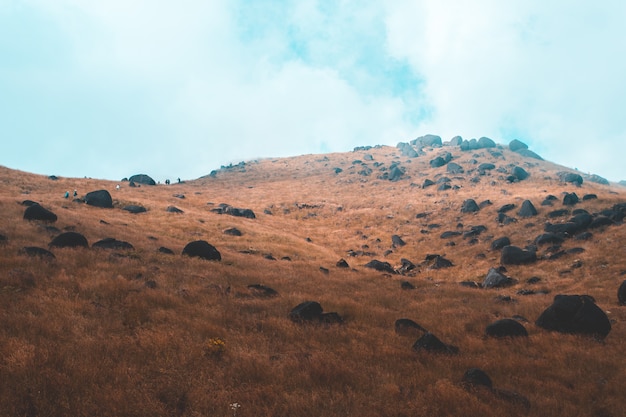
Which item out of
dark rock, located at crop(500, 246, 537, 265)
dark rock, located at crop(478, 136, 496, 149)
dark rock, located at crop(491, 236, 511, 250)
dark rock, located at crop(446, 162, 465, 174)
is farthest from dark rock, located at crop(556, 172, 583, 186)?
dark rock, located at crop(478, 136, 496, 149)

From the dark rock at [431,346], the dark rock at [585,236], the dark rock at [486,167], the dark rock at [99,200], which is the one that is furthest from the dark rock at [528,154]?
the dark rock at [431,346]

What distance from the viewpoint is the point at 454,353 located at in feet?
36.7

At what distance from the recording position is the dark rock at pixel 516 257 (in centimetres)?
3222

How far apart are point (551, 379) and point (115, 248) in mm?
23132

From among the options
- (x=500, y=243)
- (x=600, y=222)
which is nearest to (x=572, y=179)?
(x=600, y=222)

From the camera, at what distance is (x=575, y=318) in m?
13.8

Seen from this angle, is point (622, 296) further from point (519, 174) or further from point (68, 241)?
point (519, 174)

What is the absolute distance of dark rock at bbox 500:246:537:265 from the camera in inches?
1268

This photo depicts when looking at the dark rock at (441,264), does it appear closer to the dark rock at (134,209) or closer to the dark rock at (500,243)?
the dark rock at (500,243)

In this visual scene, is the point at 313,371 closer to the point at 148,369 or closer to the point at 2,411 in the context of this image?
the point at 148,369

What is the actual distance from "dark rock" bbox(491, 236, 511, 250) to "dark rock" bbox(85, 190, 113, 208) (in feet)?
171

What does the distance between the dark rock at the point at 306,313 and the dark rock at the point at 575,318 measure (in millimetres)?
9760

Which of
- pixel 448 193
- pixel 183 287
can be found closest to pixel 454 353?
pixel 183 287

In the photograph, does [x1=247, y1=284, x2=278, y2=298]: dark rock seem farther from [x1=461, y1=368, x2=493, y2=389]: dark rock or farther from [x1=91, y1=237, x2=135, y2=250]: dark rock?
[x1=91, y1=237, x2=135, y2=250]: dark rock
